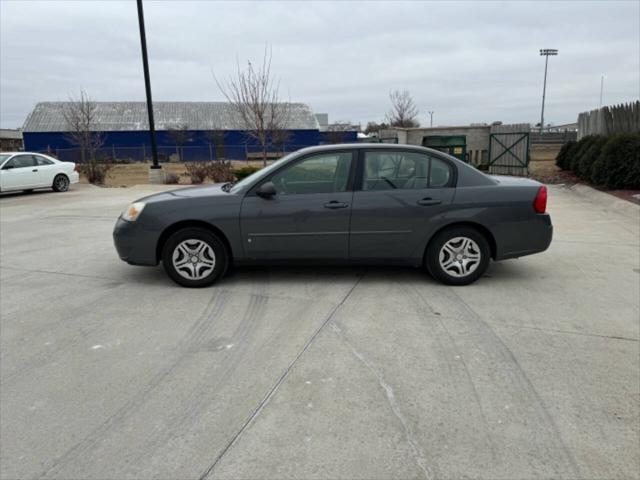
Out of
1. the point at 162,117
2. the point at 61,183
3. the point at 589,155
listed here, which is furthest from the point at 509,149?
the point at 162,117

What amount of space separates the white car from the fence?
1748cm

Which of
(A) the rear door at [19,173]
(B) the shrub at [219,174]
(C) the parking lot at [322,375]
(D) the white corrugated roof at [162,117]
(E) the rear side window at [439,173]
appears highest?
(D) the white corrugated roof at [162,117]

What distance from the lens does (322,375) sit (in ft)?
11.4

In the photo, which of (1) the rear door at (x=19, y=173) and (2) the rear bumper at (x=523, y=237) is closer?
(2) the rear bumper at (x=523, y=237)

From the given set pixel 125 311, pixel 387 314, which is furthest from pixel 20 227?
pixel 387 314

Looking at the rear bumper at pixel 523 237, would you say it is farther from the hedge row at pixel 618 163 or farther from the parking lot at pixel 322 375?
the hedge row at pixel 618 163

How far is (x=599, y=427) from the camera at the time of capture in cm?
288

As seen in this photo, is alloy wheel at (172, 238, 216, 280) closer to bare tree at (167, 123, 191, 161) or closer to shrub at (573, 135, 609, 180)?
shrub at (573, 135, 609, 180)

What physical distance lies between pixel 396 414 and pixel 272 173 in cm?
316

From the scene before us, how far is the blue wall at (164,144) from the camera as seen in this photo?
4653 centimetres

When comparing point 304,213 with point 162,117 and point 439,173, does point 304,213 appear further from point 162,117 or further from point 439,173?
point 162,117

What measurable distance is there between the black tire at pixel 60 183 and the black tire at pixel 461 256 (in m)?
15.3

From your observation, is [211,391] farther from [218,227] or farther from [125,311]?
[218,227]

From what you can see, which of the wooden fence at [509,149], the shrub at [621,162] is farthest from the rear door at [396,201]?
the wooden fence at [509,149]
